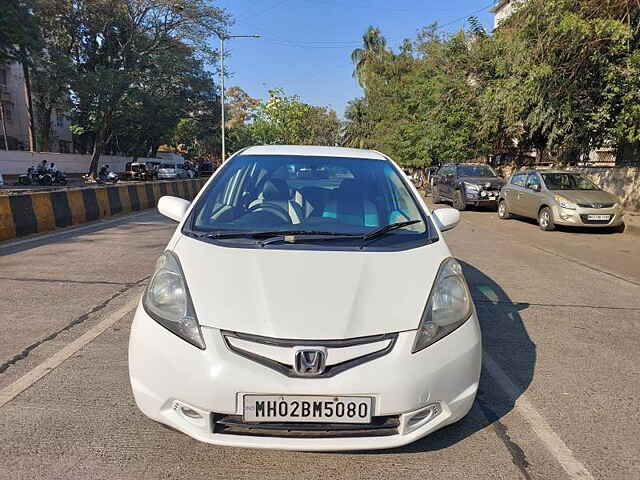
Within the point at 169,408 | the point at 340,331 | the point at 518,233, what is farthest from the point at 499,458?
the point at 518,233

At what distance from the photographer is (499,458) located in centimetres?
249

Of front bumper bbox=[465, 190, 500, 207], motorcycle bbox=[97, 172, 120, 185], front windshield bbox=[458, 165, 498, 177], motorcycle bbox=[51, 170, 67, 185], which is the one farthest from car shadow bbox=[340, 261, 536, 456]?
motorcycle bbox=[97, 172, 120, 185]

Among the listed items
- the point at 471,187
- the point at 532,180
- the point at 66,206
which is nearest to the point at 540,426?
the point at 66,206

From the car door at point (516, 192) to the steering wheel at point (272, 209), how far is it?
438 inches

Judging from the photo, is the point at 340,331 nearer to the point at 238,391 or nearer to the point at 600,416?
the point at 238,391

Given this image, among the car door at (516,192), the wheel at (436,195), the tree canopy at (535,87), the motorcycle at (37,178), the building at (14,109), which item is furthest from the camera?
the building at (14,109)

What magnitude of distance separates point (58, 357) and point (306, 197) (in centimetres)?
218

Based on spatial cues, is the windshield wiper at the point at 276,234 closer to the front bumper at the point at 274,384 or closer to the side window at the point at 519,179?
the front bumper at the point at 274,384

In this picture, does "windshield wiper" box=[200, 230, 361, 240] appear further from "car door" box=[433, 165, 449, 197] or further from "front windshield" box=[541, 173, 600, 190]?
"car door" box=[433, 165, 449, 197]

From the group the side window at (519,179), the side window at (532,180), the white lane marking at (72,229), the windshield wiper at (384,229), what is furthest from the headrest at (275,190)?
the side window at (519,179)

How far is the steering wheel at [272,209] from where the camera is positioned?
3.13 meters

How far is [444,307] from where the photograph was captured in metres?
2.44

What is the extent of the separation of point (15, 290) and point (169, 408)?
4006mm

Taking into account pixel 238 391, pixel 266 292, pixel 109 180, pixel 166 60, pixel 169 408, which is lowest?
pixel 109 180
